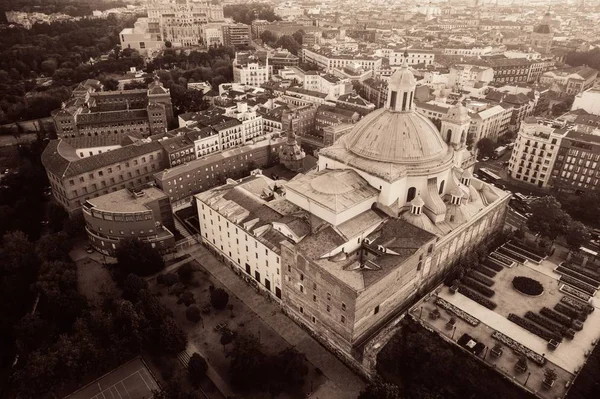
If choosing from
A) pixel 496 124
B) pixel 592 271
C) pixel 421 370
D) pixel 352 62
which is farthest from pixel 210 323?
pixel 352 62

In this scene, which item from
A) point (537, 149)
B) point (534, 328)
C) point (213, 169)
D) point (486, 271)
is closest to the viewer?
point (534, 328)

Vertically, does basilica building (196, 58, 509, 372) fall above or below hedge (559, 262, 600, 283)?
above

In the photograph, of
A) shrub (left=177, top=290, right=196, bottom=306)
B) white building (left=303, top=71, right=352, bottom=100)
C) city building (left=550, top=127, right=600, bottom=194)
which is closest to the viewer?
shrub (left=177, top=290, right=196, bottom=306)

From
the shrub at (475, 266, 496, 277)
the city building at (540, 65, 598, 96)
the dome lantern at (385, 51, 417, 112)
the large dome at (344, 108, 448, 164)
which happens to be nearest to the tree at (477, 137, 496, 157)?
the large dome at (344, 108, 448, 164)

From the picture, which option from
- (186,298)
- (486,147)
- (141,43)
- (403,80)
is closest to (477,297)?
(403,80)

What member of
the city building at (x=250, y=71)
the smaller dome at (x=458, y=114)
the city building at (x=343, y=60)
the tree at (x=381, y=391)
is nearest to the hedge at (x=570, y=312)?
the tree at (x=381, y=391)

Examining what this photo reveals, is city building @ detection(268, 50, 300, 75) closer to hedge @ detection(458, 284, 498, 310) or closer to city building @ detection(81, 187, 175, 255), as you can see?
city building @ detection(81, 187, 175, 255)

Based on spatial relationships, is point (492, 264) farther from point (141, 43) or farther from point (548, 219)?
point (141, 43)
